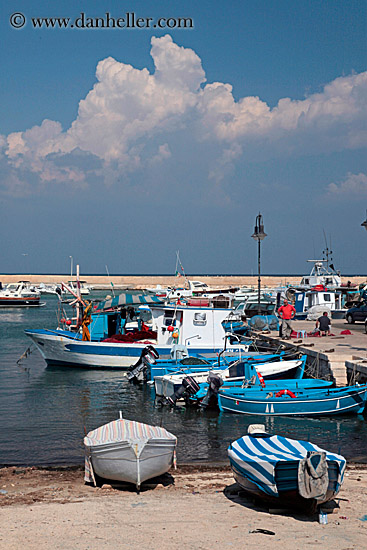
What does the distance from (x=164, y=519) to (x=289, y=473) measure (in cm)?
210

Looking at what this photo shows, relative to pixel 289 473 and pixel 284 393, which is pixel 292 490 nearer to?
pixel 289 473

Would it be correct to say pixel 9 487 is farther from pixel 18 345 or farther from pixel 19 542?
pixel 18 345

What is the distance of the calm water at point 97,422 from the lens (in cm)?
1470

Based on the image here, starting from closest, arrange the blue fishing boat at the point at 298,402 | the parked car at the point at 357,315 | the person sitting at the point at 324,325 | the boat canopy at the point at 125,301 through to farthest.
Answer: the blue fishing boat at the point at 298,402, the person sitting at the point at 324,325, the boat canopy at the point at 125,301, the parked car at the point at 357,315

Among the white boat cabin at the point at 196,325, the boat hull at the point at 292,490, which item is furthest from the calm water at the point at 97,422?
the boat hull at the point at 292,490

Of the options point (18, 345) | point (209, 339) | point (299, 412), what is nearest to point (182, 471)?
point (299, 412)

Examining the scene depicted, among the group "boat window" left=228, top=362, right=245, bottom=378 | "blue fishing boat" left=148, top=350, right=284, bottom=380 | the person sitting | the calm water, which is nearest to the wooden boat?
the calm water

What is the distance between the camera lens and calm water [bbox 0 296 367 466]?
14.7 meters

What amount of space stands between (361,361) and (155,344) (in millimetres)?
10500

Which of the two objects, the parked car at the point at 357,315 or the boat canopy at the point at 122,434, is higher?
the parked car at the point at 357,315

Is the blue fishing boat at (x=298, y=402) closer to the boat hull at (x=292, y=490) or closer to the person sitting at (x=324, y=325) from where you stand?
the boat hull at (x=292, y=490)

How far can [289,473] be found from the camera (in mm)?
9133

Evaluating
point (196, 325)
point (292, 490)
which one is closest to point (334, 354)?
point (196, 325)

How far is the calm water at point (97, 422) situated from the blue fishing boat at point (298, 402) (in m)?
0.26
